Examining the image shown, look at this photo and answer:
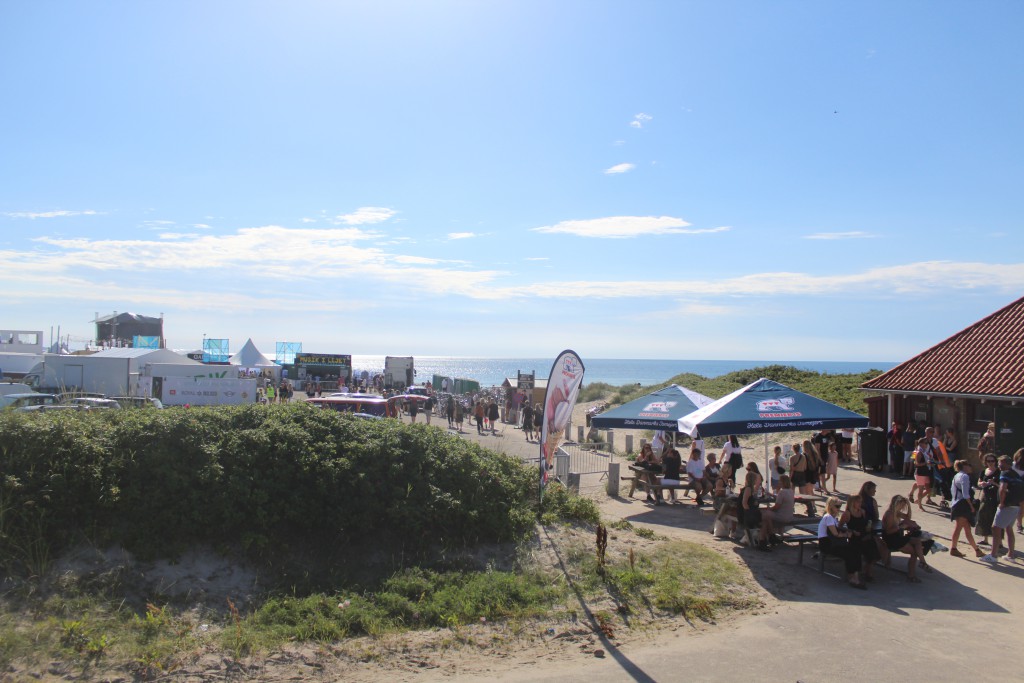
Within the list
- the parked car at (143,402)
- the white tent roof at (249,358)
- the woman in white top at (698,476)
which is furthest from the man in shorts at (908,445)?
the white tent roof at (249,358)

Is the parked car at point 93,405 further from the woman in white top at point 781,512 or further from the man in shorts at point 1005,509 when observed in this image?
the man in shorts at point 1005,509

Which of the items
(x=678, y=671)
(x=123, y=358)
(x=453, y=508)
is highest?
(x=123, y=358)

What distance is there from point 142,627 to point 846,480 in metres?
15.4

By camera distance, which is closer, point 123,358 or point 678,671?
point 678,671

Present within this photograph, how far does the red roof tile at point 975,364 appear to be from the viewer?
1659 centimetres

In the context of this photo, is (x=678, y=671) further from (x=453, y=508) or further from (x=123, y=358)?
(x=123, y=358)

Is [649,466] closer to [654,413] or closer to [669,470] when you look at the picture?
[669,470]

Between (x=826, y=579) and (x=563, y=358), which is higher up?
(x=563, y=358)

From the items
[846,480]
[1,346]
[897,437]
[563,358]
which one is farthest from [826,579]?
[1,346]

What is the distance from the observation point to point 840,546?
873cm

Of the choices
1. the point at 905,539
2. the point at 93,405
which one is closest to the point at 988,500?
the point at 905,539

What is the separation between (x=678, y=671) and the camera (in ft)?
20.5

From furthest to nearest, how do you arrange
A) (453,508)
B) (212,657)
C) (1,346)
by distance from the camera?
(1,346)
(453,508)
(212,657)

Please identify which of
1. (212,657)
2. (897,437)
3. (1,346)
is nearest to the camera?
(212,657)
